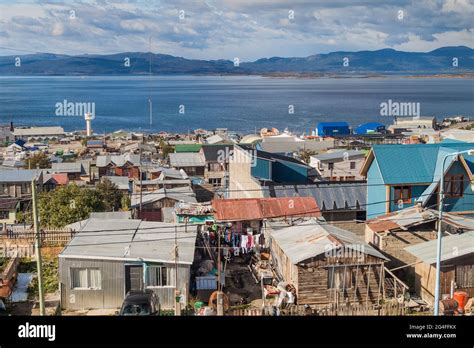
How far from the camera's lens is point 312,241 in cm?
623

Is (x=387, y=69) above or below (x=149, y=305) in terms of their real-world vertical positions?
above

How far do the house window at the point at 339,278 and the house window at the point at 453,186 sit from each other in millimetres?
2890

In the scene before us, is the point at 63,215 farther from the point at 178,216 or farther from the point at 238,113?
the point at 238,113

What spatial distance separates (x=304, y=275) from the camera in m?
5.82

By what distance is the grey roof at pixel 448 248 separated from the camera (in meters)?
5.71

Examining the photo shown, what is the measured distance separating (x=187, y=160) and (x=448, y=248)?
1306cm

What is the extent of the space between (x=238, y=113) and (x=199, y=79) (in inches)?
3730

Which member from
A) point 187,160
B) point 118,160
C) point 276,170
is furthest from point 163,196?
point 118,160

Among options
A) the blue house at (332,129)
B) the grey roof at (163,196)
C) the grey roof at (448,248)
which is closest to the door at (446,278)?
the grey roof at (448,248)

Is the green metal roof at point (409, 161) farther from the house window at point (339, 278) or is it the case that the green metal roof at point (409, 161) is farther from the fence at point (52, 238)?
the fence at point (52, 238)

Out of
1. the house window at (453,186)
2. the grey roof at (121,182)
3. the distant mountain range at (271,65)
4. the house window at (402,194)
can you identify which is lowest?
the grey roof at (121,182)

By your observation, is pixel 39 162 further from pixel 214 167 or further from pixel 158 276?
pixel 158 276

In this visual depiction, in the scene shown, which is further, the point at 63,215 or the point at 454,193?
the point at 63,215
